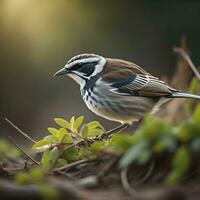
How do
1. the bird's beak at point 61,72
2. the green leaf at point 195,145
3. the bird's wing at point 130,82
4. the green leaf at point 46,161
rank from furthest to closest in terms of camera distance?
the bird's wing at point 130,82, the bird's beak at point 61,72, the green leaf at point 46,161, the green leaf at point 195,145

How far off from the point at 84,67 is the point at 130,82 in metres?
0.42

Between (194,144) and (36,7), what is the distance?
11780 millimetres

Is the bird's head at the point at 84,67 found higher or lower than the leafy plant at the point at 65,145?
higher

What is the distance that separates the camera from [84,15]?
53.1 ft

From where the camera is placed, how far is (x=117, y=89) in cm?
692

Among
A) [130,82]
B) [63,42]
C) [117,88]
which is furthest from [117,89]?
[63,42]

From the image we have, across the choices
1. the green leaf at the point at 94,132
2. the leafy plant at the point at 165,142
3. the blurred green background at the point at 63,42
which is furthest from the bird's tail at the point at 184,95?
the blurred green background at the point at 63,42

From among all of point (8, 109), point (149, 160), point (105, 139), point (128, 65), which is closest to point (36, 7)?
point (8, 109)

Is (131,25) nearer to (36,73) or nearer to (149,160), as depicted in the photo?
(36,73)

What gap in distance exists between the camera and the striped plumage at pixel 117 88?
6.79m

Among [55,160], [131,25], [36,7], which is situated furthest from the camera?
[131,25]

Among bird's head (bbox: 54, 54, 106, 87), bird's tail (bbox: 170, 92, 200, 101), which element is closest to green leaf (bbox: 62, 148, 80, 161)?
bird's tail (bbox: 170, 92, 200, 101)

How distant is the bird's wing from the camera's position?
6.91m

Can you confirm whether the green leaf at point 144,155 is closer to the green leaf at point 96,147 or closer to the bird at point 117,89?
the green leaf at point 96,147
